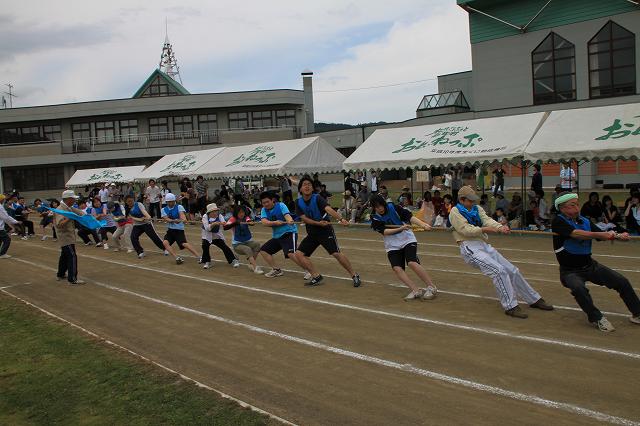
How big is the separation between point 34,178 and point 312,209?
164 ft

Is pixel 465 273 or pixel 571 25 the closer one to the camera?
pixel 465 273

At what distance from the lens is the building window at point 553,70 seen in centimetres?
3200

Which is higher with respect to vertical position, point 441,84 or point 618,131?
point 441,84

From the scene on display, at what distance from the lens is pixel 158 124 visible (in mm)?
52969

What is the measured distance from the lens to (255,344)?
6.98m

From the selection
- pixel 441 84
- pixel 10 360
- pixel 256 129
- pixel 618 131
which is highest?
pixel 441 84

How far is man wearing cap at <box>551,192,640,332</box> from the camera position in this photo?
680cm

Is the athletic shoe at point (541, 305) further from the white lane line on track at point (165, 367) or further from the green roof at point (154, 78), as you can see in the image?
the green roof at point (154, 78)

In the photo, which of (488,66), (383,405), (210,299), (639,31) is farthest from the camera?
(488,66)

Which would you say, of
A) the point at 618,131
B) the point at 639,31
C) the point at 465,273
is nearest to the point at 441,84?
the point at 639,31

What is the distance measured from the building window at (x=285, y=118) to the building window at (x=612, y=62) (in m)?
27.8

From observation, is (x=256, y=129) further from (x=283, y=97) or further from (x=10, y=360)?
(x=10, y=360)

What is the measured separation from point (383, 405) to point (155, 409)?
2023 millimetres

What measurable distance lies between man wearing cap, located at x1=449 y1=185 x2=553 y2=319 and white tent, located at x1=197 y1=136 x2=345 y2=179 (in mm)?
14288
